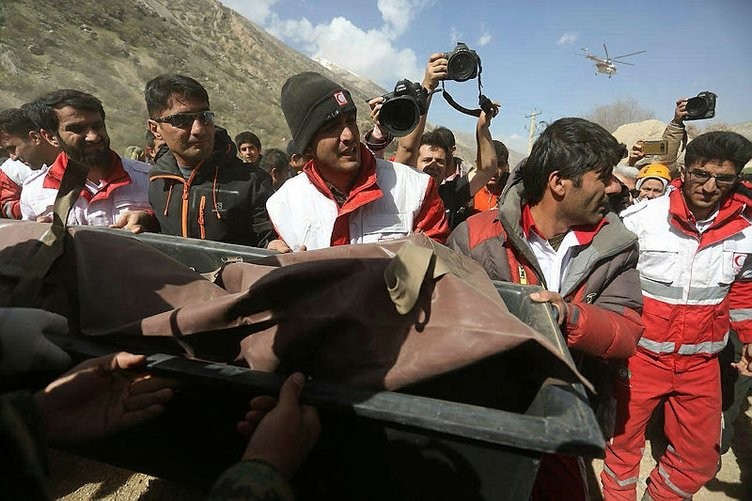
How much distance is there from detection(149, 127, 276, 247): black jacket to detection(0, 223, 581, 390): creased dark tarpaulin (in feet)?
3.17

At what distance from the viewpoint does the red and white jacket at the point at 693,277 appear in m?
2.20

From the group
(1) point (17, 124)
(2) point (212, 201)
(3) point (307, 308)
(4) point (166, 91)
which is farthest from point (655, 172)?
(1) point (17, 124)

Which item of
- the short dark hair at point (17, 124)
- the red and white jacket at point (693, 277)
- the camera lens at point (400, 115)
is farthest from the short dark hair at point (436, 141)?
the short dark hair at point (17, 124)

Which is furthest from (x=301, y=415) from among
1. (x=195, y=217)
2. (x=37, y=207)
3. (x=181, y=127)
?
(x=37, y=207)

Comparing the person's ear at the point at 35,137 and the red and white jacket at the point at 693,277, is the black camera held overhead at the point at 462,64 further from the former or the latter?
the person's ear at the point at 35,137

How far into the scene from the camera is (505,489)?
0.93 metres

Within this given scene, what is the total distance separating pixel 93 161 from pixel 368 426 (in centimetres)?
244

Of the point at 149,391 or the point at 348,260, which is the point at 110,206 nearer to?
Result: the point at 149,391

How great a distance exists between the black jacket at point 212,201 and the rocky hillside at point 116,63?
2151cm

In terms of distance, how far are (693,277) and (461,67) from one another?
5.67 ft

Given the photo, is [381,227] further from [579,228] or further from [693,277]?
[693,277]

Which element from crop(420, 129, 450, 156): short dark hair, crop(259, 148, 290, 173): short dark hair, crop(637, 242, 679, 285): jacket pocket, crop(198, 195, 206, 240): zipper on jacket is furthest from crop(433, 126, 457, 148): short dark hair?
crop(259, 148, 290, 173): short dark hair

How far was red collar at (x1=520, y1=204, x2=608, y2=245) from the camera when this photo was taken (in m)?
1.61

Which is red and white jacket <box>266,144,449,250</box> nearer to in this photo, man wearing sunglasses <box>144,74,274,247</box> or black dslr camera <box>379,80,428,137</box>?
black dslr camera <box>379,80,428,137</box>
